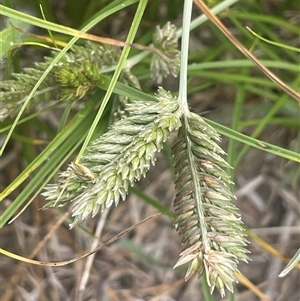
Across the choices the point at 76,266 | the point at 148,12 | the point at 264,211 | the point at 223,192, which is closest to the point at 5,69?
the point at 223,192

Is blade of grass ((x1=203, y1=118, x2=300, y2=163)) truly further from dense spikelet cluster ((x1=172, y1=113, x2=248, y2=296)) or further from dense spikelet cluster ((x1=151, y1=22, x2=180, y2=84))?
dense spikelet cluster ((x1=151, y1=22, x2=180, y2=84))

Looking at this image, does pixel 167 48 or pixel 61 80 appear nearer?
pixel 61 80

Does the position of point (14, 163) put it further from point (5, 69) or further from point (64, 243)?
point (5, 69)

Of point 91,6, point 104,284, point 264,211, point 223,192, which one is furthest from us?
point 264,211

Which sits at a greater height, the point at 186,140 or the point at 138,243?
the point at 186,140

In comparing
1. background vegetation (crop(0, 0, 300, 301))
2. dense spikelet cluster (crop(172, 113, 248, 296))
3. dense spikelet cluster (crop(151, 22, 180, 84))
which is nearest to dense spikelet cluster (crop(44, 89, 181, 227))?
dense spikelet cluster (crop(172, 113, 248, 296))

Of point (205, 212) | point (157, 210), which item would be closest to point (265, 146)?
point (205, 212)

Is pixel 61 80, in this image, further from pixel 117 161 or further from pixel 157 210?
pixel 157 210
